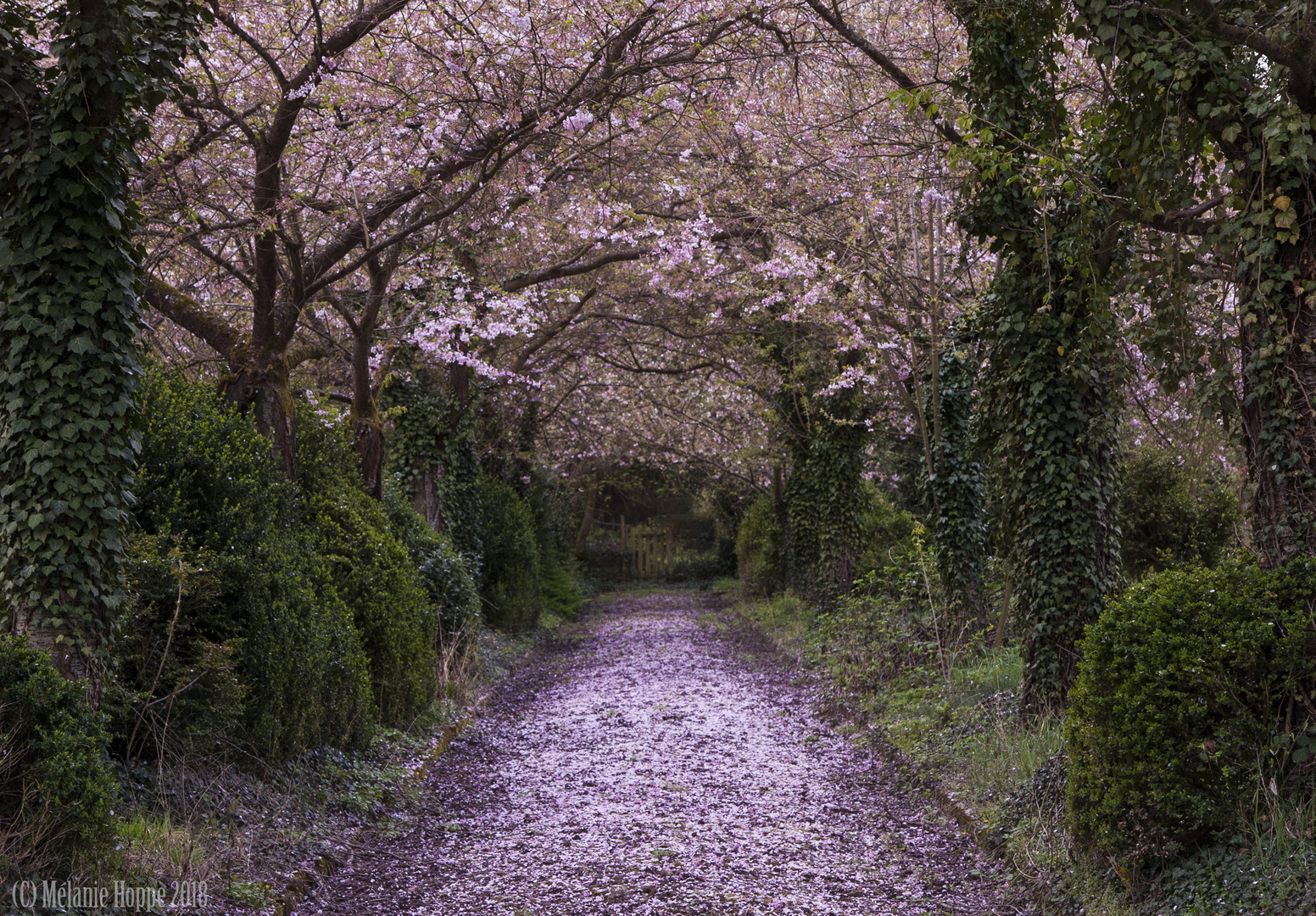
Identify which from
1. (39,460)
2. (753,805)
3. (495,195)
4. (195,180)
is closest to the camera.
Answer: (39,460)

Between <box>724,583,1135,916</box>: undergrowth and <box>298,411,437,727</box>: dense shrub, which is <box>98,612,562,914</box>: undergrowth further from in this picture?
<box>724,583,1135,916</box>: undergrowth

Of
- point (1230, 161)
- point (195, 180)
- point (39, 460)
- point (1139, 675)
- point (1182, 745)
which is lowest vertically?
point (1182, 745)

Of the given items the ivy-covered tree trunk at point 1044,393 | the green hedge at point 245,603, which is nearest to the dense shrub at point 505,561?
the green hedge at point 245,603

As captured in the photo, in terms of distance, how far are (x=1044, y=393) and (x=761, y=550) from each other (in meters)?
14.0

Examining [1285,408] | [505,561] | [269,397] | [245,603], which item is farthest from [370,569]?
[505,561]

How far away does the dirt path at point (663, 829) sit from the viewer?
467 cm

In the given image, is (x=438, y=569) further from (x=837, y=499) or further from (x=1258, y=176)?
(x=1258, y=176)

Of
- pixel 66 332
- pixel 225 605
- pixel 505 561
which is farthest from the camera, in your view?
pixel 505 561

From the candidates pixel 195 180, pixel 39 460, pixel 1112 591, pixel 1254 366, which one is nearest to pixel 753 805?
pixel 1112 591

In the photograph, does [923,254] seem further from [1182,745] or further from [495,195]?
[1182,745]

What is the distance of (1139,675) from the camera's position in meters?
3.93

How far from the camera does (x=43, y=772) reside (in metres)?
3.54

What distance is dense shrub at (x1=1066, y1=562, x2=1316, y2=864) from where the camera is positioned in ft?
12.3

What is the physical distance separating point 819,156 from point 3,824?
1019 cm
